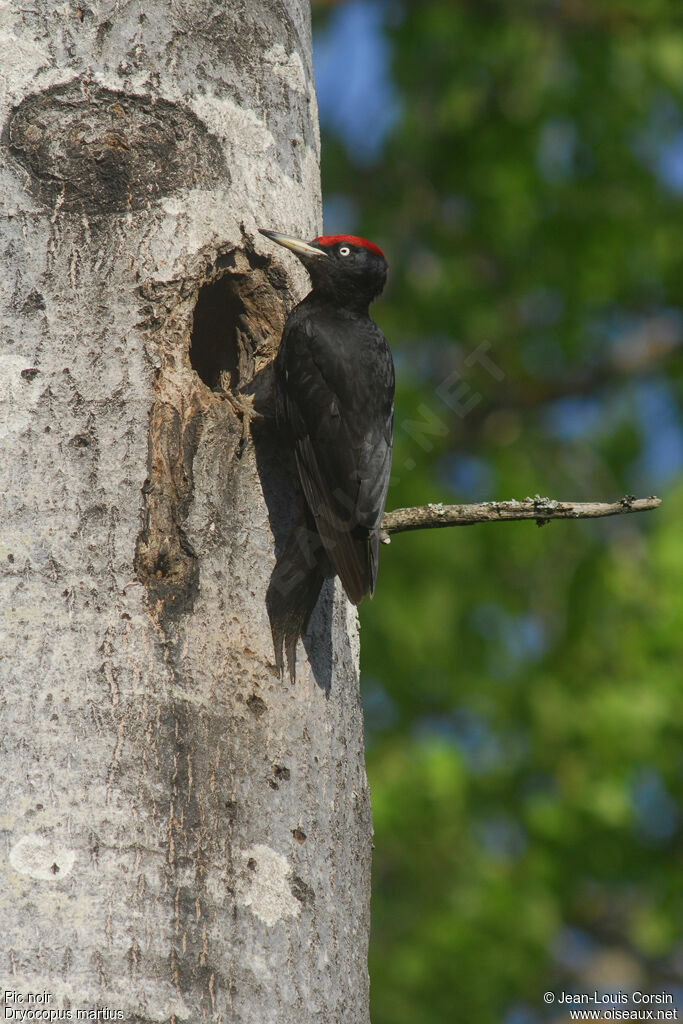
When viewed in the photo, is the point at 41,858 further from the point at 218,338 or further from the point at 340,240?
the point at 340,240

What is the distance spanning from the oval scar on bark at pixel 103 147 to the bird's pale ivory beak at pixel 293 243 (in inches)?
7.9

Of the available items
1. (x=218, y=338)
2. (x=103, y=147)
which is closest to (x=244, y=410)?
(x=218, y=338)

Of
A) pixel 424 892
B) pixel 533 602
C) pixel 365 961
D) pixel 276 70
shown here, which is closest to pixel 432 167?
pixel 533 602

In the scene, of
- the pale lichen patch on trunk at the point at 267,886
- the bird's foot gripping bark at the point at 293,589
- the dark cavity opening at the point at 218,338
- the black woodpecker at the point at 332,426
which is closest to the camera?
the pale lichen patch on trunk at the point at 267,886

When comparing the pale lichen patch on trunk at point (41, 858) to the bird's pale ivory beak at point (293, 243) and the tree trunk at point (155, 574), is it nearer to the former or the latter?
the tree trunk at point (155, 574)

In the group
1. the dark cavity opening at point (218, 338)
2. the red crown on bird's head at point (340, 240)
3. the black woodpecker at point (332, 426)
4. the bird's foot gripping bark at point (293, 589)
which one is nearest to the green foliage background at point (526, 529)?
the red crown on bird's head at point (340, 240)

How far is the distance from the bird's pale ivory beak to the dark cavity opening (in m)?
0.14

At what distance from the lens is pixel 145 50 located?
2.38m

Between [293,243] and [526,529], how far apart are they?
4.50m

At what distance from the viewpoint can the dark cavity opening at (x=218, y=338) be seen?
265 centimetres

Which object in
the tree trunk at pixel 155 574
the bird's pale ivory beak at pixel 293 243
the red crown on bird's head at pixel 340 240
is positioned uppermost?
the red crown on bird's head at pixel 340 240

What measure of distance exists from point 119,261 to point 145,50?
1.54 ft

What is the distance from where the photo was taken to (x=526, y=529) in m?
6.87

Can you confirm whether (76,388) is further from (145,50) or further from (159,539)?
(145,50)
